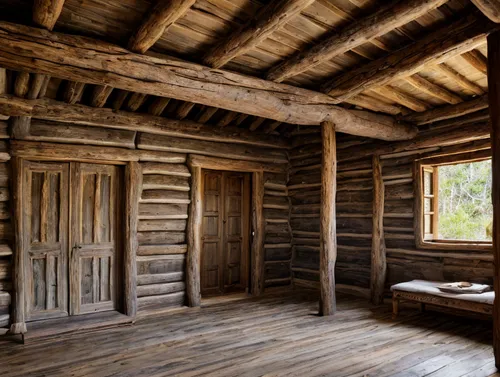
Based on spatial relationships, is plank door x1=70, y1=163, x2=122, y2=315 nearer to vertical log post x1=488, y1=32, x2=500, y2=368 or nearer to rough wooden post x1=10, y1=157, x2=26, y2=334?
rough wooden post x1=10, y1=157, x2=26, y2=334

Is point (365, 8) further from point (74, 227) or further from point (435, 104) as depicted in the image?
point (74, 227)

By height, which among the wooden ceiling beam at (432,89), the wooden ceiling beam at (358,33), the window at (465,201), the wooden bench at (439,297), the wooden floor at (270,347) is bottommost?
the wooden floor at (270,347)

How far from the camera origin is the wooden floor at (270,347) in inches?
166

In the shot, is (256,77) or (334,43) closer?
(334,43)

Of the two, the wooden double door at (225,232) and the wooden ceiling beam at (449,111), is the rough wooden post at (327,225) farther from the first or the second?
the wooden double door at (225,232)

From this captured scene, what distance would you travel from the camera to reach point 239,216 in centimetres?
833

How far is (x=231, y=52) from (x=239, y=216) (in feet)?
14.4

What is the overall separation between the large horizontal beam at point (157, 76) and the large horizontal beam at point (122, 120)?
175 cm

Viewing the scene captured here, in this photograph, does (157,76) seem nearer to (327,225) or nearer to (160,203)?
(160,203)

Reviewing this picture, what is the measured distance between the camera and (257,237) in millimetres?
8109

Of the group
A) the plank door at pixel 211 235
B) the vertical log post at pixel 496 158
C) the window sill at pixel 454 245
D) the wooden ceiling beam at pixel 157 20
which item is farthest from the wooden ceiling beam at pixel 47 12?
the window sill at pixel 454 245

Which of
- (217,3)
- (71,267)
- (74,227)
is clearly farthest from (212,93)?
(71,267)

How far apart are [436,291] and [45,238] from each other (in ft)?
19.1

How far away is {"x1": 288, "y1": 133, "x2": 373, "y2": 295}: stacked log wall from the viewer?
777 centimetres
